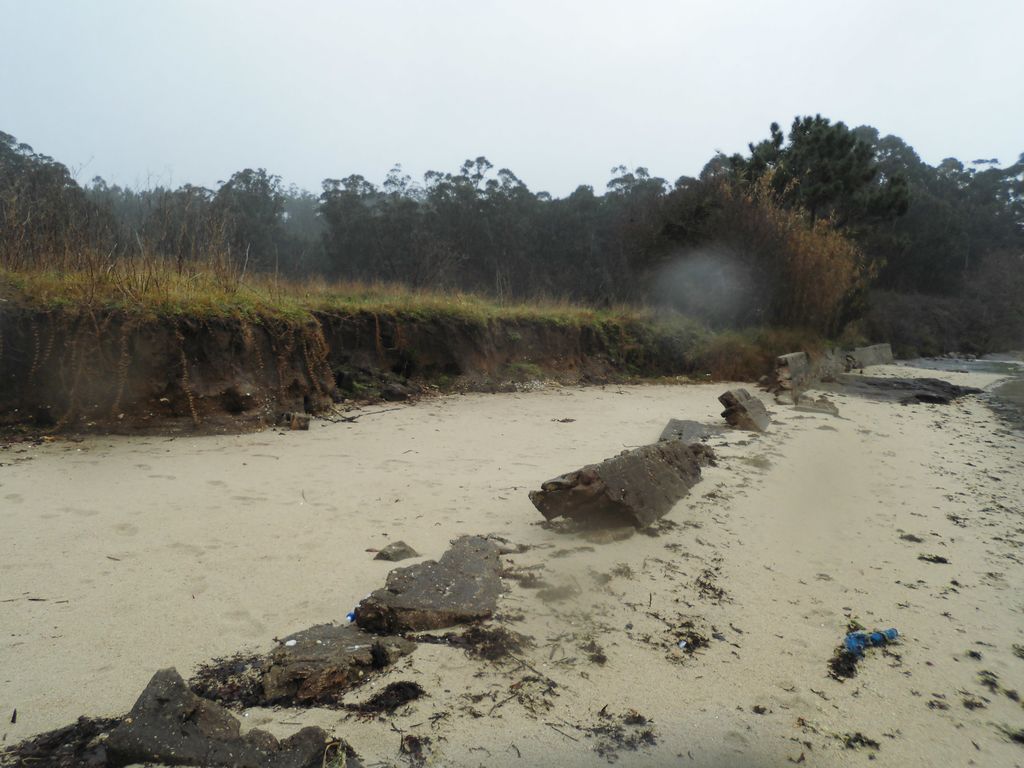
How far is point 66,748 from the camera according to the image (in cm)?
180

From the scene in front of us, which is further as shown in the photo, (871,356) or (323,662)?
(871,356)

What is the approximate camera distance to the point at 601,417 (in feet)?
25.8

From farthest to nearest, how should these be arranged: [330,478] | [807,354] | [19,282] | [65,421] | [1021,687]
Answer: [807,354] < [19,282] < [65,421] < [330,478] < [1021,687]

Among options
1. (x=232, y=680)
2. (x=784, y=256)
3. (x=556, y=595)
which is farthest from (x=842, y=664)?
(x=784, y=256)

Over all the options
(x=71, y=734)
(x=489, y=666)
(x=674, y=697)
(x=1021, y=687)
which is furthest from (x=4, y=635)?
(x=1021, y=687)

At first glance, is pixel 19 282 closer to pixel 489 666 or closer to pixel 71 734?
pixel 71 734

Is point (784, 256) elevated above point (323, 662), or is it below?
above

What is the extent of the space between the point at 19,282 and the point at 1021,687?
7.80 m

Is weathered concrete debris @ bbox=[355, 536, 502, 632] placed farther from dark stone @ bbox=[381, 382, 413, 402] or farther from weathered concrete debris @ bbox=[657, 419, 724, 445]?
dark stone @ bbox=[381, 382, 413, 402]

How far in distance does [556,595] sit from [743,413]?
5.05 metres

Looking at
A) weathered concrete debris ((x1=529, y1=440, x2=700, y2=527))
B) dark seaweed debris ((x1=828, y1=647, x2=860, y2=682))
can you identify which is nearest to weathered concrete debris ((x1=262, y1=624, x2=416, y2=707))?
weathered concrete debris ((x1=529, y1=440, x2=700, y2=527))

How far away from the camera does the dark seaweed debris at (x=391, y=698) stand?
2045mm

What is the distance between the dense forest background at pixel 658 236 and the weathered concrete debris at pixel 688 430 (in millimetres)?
5892

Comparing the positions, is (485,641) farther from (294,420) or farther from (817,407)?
(817,407)
